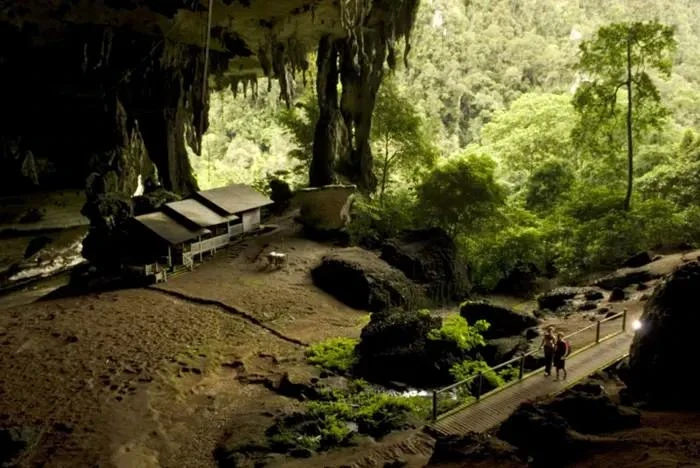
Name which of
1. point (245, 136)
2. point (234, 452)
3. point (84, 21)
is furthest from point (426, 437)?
point (245, 136)

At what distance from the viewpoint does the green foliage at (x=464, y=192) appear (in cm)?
2447

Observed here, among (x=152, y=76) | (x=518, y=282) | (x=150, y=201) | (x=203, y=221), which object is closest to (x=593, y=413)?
(x=203, y=221)

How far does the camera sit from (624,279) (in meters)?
22.7

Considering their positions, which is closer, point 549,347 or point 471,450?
point 471,450

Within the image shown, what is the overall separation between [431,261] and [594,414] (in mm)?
16207

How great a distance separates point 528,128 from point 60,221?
3228 centimetres

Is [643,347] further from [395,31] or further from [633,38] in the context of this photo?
[395,31]

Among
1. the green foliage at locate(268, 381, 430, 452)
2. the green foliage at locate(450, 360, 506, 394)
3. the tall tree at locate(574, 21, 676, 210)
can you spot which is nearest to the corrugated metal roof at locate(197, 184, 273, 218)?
the green foliage at locate(268, 381, 430, 452)

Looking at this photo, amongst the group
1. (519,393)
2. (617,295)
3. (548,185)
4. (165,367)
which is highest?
(548,185)

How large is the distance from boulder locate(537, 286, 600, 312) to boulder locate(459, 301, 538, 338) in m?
4.38

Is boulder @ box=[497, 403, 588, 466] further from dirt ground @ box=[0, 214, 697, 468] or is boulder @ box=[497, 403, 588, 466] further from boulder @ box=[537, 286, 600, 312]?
boulder @ box=[537, 286, 600, 312]

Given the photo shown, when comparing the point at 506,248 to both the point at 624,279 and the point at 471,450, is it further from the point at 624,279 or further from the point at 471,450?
the point at 471,450

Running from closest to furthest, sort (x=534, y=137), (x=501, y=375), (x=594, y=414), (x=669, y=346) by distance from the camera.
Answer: (x=594, y=414) → (x=669, y=346) → (x=501, y=375) → (x=534, y=137)

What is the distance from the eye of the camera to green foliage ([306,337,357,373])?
52.1 ft
